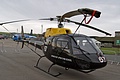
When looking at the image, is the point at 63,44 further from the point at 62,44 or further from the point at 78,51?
the point at 78,51

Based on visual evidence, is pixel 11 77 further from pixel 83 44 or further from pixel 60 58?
pixel 83 44

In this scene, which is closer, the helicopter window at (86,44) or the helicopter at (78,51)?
the helicopter at (78,51)

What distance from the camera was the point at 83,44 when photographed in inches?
320

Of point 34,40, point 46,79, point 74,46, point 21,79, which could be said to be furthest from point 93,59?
point 34,40

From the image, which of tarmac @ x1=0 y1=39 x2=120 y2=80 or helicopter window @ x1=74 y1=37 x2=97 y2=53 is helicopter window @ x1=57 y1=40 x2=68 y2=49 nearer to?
helicopter window @ x1=74 y1=37 x2=97 y2=53

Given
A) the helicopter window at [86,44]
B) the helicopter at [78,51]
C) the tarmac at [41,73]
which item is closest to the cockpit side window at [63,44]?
the helicopter at [78,51]

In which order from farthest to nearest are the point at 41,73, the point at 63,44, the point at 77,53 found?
the point at 41,73, the point at 63,44, the point at 77,53

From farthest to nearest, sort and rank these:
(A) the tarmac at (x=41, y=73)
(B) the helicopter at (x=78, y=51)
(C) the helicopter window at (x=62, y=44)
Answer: (C) the helicopter window at (x=62, y=44) < (A) the tarmac at (x=41, y=73) < (B) the helicopter at (x=78, y=51)

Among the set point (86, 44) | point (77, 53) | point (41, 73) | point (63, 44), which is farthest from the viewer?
point (41, 73)

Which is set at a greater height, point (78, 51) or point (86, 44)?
point (86, 44)

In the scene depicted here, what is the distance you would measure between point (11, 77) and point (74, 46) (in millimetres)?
3130

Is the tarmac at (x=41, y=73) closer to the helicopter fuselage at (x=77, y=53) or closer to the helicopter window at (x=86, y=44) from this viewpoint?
the helicopter fuselage at (x=77, y=53)

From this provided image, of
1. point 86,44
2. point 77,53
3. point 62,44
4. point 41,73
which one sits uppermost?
point 86,44

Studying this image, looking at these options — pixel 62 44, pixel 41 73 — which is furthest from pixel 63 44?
pixel 41 73
